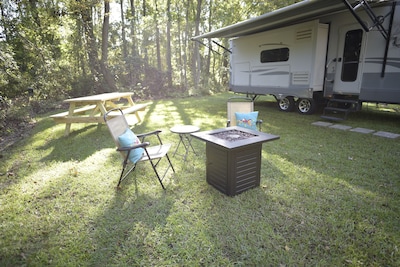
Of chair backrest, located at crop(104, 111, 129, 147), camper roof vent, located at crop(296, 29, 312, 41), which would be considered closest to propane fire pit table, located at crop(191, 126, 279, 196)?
chair backrest, located at crop(104, 111, 129, 147)

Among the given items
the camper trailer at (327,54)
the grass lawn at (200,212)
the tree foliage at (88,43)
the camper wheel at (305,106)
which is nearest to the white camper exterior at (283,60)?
the camper trailer at (327,54)

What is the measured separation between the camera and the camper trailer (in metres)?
5.04

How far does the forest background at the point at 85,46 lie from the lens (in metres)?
8.41

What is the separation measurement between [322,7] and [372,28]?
1164mm

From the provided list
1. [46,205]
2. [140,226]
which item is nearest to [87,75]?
[46,205]

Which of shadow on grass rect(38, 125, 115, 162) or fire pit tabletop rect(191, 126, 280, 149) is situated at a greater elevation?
fire pit tabletop rect(191, 126, 280, 149)

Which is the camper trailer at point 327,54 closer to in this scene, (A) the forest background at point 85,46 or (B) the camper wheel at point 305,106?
(B) the camper wheel at point 305,106

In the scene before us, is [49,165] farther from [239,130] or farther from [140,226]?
[239,130]

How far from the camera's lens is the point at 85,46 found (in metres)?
11.9

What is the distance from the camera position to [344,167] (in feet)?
11.3

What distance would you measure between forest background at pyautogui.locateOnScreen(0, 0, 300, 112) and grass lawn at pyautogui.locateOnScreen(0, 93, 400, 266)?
366 cm

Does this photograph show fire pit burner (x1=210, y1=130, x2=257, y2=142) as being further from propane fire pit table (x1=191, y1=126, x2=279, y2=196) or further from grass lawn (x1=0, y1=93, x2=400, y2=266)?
grass lawn (x1=0, y1=93, x2=400, y2=266)

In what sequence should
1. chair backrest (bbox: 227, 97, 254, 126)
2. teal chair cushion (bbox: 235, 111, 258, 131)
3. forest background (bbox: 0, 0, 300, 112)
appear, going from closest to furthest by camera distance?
1. teal chair cushion (bbox: 235, 111, 258, 131)
2. chair backrest (bbox: 227, 97, 254, 126)
3. forest background (bbox: 0, 0, 300, 112)

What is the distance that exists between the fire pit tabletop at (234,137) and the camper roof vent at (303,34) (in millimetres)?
4691
